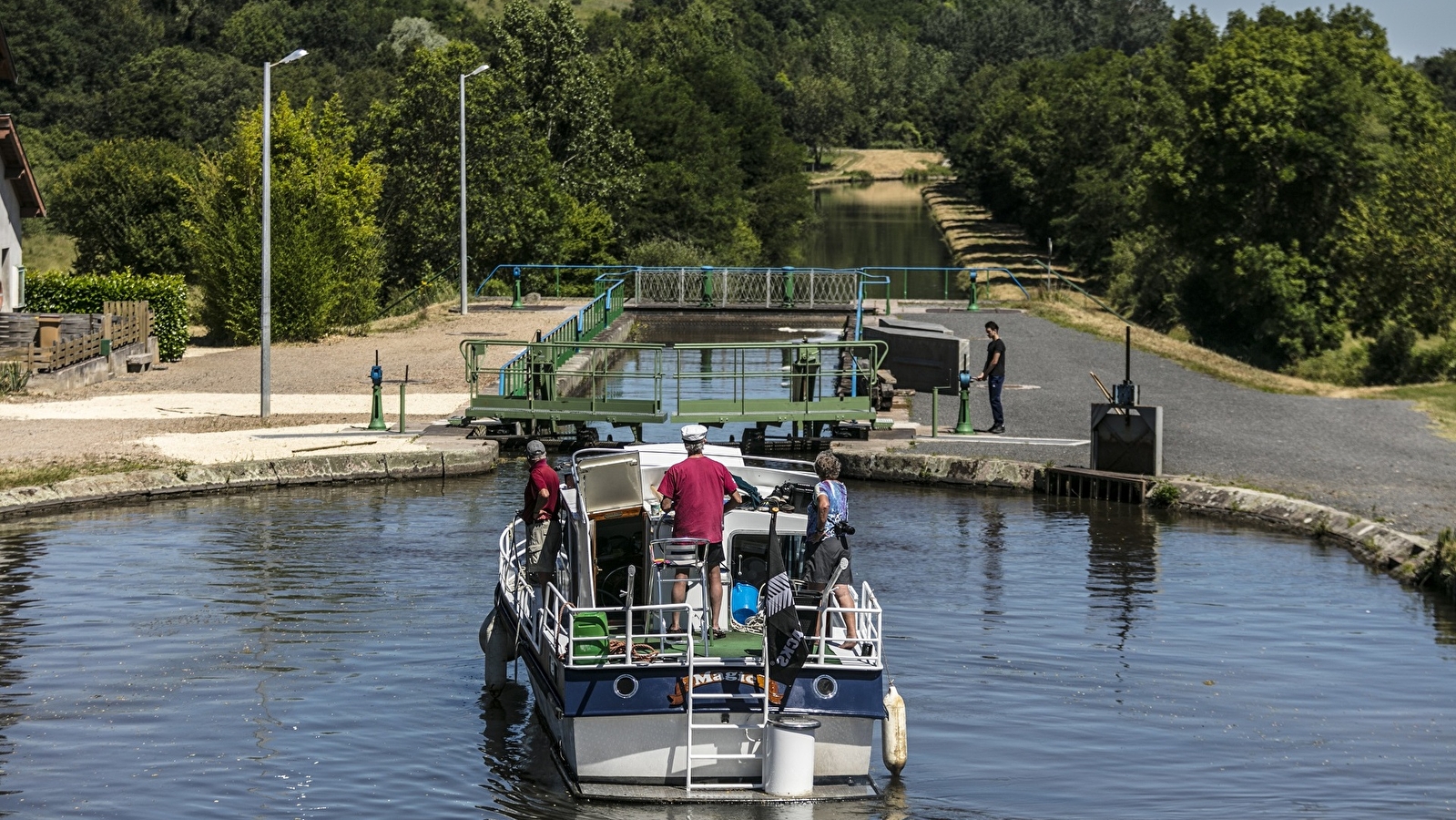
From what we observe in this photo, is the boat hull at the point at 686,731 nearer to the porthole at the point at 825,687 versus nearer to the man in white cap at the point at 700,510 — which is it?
the porthole at the point at 825,687

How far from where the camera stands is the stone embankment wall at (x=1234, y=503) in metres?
24.3

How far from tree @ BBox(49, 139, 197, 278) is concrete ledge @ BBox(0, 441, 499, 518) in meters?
35.4

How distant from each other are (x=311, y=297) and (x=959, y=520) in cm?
2713

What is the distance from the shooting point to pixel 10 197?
50875 millimetres

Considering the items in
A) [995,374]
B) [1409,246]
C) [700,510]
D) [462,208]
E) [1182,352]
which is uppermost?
[462,208]

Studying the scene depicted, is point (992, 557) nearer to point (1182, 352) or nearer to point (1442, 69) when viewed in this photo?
point (1182, 352)

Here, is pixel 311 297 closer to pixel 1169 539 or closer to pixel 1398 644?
pixel 1169 539

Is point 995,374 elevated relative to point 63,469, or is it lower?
elevated

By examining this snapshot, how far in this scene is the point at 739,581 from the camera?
1612 cm

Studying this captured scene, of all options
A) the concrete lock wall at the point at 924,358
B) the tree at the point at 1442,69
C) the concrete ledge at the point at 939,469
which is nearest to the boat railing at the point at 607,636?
the concrete ledge at the point at 939,469

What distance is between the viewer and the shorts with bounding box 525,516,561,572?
1664 cm

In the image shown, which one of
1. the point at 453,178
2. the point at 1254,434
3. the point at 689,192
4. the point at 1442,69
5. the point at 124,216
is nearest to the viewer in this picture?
the point at 1254,434

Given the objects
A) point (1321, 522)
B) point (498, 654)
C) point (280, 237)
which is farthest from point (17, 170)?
point (1321, 522)

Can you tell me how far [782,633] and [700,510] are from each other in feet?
5.50
